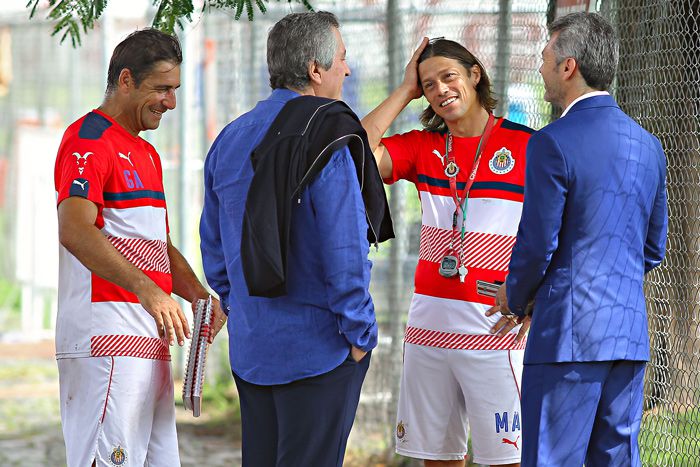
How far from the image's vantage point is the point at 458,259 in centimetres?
441

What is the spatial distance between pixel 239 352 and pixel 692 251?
74.4 inches

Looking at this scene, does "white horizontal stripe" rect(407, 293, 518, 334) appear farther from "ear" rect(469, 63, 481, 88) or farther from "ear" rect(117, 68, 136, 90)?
"ear" rect(117, 68, 136, 90)

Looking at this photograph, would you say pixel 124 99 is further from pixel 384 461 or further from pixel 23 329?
pixel 23 329

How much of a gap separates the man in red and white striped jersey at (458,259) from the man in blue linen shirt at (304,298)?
2.62ft

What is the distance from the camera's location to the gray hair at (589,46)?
3.68 meters

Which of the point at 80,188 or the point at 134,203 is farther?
the point at 134,203

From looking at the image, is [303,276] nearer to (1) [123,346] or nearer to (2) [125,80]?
(1) [123,346]

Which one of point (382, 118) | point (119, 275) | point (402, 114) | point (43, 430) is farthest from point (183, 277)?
point (43, 430)

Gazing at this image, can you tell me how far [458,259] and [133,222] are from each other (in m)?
1.26

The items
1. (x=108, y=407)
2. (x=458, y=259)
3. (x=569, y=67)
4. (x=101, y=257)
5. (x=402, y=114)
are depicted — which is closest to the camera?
(x=569, y=67)

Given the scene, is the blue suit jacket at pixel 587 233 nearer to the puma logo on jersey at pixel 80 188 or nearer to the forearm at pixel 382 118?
the forearm at pixel 382 118

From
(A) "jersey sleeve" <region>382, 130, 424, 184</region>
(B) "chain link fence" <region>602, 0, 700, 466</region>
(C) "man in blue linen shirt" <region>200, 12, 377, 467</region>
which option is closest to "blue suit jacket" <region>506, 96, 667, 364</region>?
(C) "man in blue linen shirt" <region>200, 12, 377, 467</region>

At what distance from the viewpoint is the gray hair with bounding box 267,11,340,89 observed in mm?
3693

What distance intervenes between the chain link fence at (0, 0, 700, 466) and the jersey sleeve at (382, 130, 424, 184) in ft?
3.17
